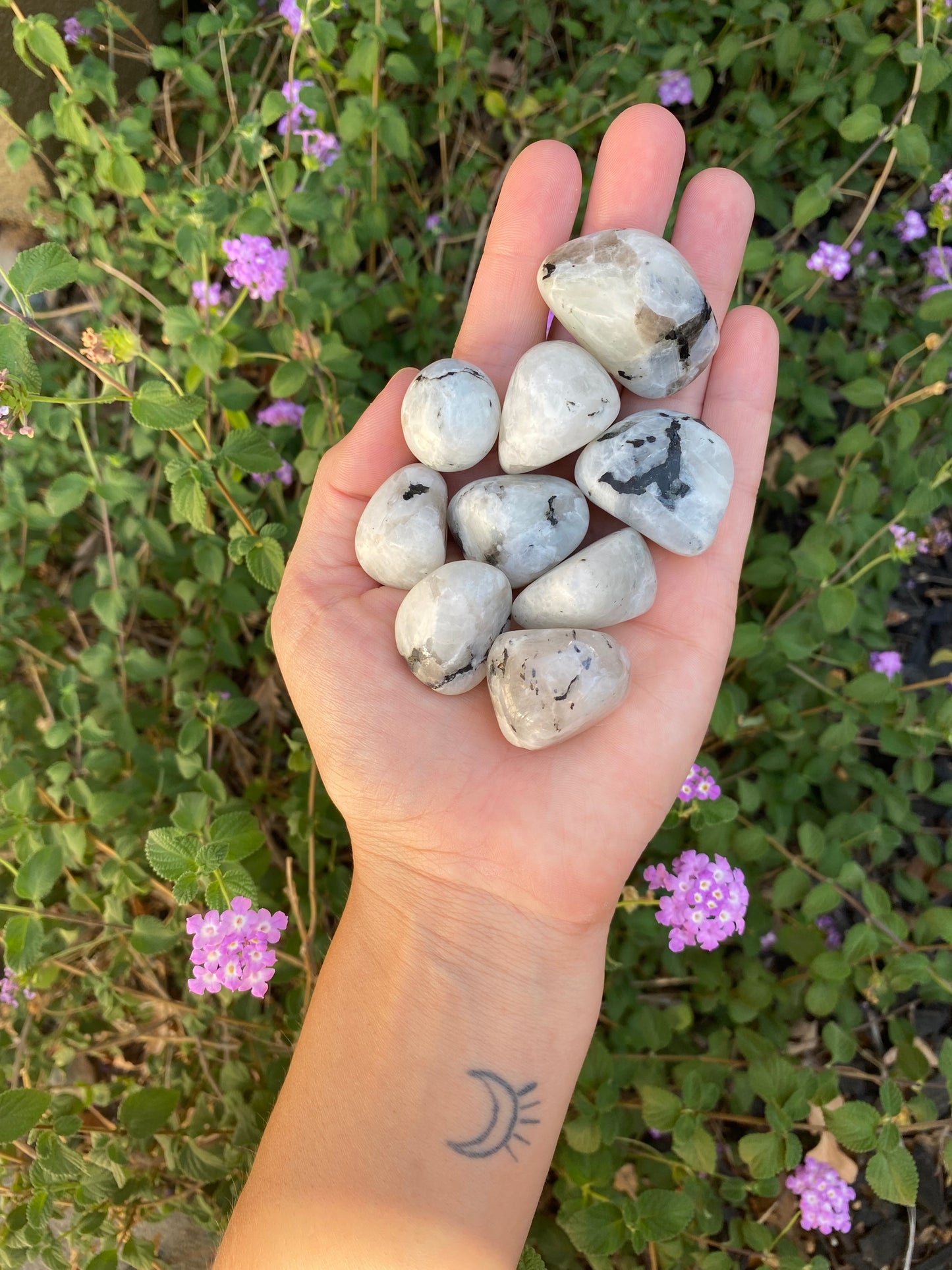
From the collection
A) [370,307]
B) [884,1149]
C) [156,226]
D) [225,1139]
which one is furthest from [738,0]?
[225,1139]

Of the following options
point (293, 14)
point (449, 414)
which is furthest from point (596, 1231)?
point (293, 14)

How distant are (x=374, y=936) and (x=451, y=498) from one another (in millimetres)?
945

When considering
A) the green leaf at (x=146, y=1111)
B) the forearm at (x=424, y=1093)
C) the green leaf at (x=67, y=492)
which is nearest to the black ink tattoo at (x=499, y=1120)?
the forearm at (x=424, y=1093)

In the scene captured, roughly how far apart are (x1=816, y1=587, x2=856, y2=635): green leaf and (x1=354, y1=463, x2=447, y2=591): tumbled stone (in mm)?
912

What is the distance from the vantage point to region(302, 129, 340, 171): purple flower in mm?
2277

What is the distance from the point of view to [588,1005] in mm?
1646

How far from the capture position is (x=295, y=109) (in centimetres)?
219

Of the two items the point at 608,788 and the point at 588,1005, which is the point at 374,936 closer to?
the point at 588,1005

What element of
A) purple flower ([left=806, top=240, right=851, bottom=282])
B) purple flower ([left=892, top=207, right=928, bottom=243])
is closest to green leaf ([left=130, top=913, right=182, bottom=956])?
purple flower ([left=806, top=240, right=851, bottom=282])

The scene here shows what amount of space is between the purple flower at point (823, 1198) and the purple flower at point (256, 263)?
89.2 inches

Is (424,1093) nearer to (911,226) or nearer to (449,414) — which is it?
(449,414)

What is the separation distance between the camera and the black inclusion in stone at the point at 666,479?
1747mm

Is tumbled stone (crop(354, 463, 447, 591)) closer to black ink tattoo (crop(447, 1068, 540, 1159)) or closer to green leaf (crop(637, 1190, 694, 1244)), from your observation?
black ink tattoo (crop(447, 1068, 540, 1159))

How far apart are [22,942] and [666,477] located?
1.62 m
